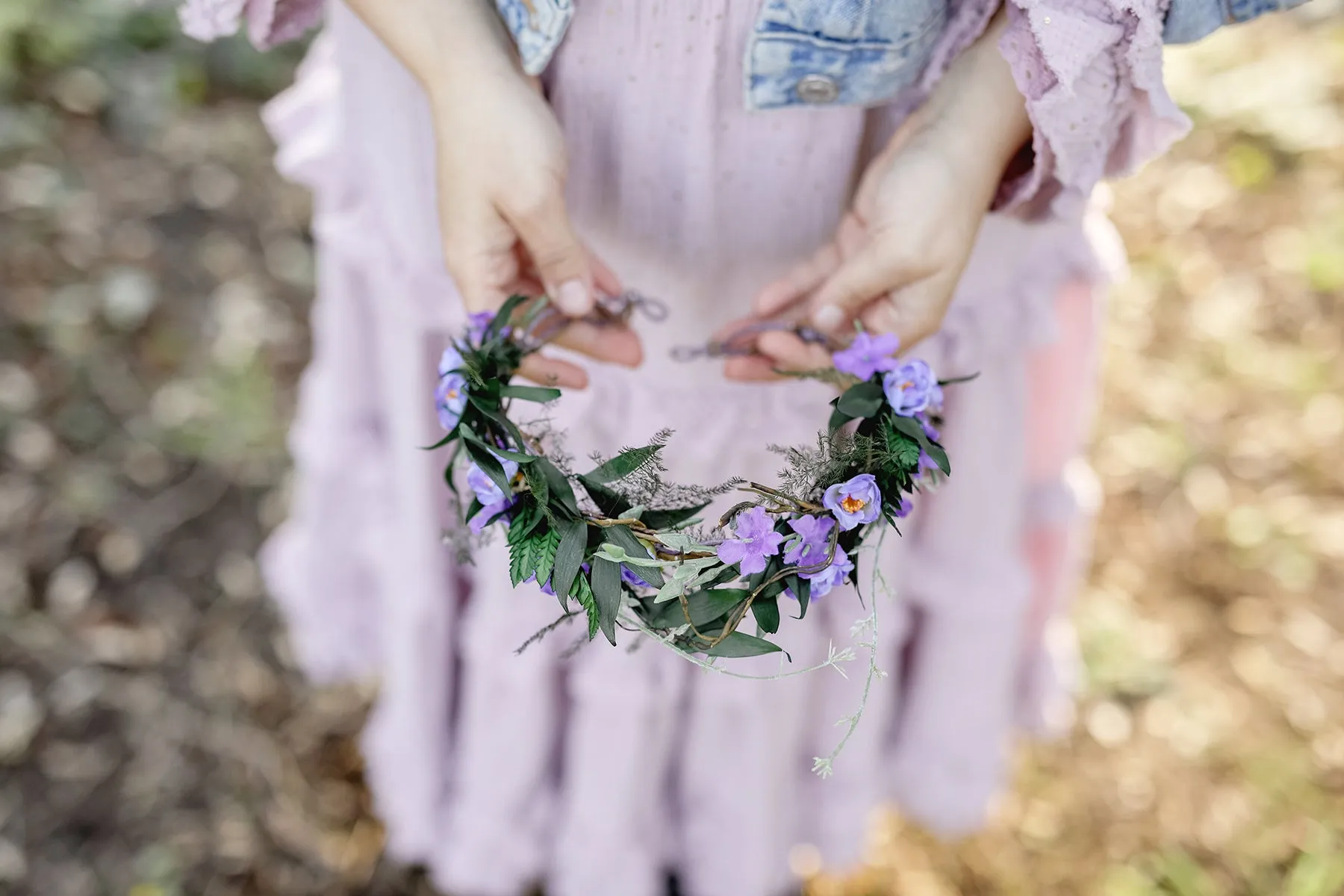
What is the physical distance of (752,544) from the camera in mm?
546

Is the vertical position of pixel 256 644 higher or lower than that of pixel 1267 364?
lower

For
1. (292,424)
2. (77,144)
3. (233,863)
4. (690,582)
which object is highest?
(690,582)

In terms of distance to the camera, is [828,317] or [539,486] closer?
[539,486]

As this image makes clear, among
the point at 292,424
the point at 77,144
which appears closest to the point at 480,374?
the point at 292,424

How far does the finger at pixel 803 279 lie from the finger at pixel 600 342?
10 cm

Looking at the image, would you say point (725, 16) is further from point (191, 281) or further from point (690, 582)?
point (191, 281)

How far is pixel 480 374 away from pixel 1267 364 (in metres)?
1.91

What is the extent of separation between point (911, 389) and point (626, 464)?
0.57 ft

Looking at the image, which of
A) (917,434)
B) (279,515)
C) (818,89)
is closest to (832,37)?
(818,89)

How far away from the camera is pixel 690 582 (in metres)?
0.57

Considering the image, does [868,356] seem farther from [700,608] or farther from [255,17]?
[255,17]

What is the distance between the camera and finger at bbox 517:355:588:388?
71cm

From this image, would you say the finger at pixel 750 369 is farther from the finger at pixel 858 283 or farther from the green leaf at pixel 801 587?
the green leaf at pixel 801 587

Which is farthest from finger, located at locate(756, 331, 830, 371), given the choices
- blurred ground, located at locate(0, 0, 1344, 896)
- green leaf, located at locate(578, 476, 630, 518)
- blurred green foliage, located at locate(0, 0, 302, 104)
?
blurred green foliage, located at locate(0, 0, 302, 104)
